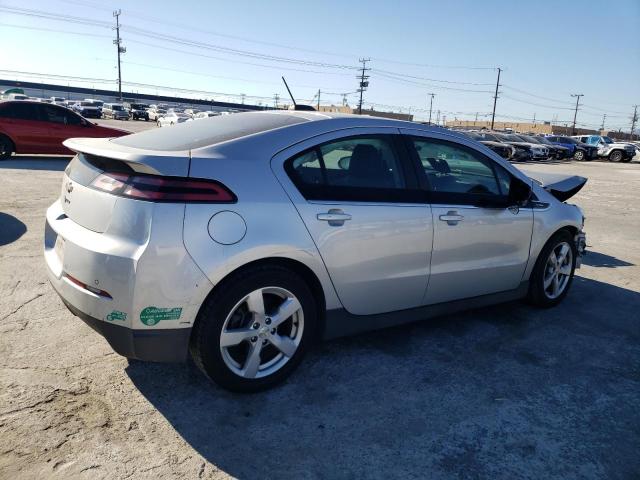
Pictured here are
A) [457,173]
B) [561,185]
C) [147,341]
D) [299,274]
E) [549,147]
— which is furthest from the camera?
[549,147]

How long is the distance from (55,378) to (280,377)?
1322 mm

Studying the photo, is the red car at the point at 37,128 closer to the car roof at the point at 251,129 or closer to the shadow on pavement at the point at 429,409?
the car roof at the point at 251,129

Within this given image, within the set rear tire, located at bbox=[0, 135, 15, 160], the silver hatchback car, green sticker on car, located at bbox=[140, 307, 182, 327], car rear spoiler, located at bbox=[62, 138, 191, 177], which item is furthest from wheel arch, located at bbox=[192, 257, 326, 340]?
rear tire, located at bbox=[0, 135, 15, 160]

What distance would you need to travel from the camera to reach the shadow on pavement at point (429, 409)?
246cm

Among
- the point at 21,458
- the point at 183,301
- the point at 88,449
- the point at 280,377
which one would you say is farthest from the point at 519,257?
the point at 21,458

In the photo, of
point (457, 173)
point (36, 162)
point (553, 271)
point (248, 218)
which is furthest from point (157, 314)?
point (36, 162)

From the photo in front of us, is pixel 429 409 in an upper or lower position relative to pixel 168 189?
lower

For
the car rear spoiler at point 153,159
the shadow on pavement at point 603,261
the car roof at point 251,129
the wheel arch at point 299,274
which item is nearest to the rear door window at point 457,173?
the car roof at point 251,129

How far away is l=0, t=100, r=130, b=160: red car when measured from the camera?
41.0ft

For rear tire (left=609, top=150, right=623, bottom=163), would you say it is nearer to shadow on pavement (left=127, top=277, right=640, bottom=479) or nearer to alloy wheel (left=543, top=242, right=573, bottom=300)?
alloy wheel (left=543, top=242, right=573, bottom=300)

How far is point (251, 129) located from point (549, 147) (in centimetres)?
3197

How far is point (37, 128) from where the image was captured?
1281 centimetres

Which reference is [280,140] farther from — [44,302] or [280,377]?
[44,302]

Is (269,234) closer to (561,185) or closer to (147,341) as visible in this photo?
(147,341)
